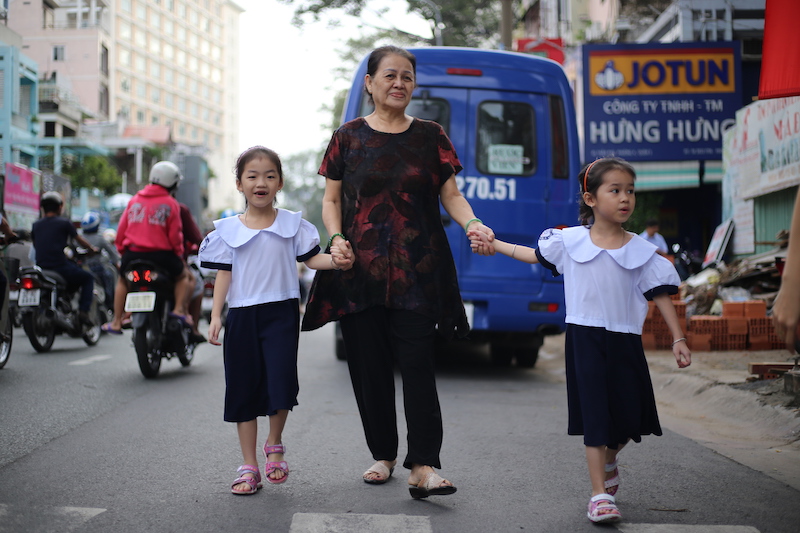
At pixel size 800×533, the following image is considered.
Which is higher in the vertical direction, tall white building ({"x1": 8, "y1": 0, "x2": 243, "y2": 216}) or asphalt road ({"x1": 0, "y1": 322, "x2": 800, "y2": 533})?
tall white building ({"x1": 8, "y1": 0, "x2": 243, "y2": 216})

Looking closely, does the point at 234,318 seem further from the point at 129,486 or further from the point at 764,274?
the point at 764,274

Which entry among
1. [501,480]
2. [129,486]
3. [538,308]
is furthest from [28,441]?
[538,308]

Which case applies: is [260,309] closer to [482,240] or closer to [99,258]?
[482,240]

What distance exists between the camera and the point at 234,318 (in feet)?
13.4

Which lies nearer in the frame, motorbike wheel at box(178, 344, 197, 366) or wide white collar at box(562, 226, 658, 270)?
wide white collar at box(562, 226, 658, 270)

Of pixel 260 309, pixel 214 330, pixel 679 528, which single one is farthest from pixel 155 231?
pixel 679 528

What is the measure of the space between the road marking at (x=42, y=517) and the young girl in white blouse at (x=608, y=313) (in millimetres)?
1909

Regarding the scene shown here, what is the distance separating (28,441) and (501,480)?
100 inches

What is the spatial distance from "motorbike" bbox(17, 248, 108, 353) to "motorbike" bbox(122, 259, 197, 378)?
6.83 feet

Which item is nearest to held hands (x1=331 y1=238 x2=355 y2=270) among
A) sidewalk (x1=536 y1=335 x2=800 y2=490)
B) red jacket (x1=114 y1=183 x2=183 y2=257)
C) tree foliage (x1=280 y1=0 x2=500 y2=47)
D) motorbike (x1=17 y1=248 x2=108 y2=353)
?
sidewalk (x1=536 y1=335 x2=800 y2=490)

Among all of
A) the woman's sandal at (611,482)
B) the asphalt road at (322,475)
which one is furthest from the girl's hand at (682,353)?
the asphalt road at (322,475)

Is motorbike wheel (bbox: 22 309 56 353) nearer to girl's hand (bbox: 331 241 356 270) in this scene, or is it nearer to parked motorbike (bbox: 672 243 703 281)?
girl's hand (bbox: 331 241 356 270)

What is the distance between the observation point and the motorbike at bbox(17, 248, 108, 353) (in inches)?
371

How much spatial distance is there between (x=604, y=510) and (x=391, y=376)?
111 centimetres
